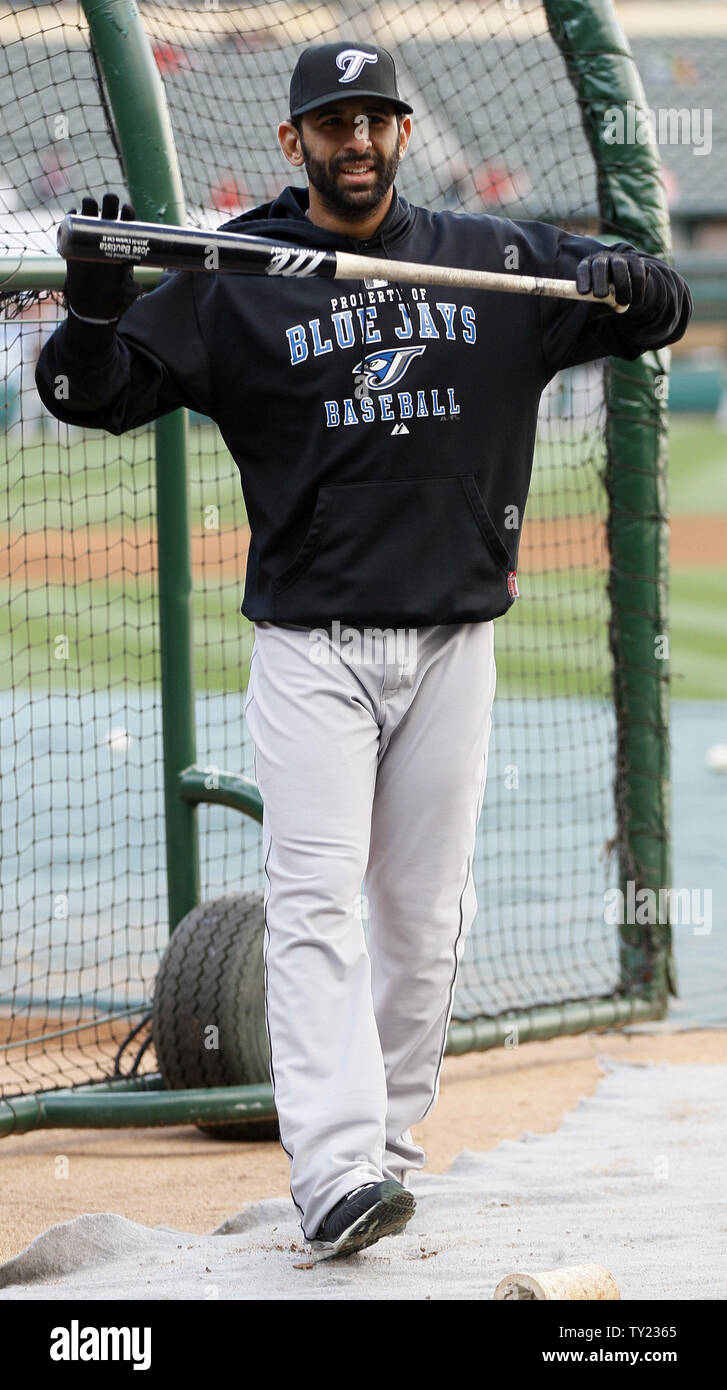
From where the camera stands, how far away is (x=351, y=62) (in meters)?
2.99

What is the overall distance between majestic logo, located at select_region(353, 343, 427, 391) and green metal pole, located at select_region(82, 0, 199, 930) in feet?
4.51

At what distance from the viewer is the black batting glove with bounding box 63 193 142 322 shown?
2.73m

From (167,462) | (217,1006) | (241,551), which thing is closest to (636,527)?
(167,462)

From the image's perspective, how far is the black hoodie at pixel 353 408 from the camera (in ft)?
9.93

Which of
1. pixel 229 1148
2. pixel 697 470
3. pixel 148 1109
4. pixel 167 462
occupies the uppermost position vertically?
pixel 697 470

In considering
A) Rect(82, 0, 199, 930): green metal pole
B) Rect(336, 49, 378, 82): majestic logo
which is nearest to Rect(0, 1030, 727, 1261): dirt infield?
Rect(82, 0, 199, 930): green metal pole

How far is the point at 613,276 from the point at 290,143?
0.67 meters

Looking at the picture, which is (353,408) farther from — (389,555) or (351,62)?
(351,62)

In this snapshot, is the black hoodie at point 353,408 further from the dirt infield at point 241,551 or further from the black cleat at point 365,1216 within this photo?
the dirt infield at point 241,551

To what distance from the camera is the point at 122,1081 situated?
14.7 feet

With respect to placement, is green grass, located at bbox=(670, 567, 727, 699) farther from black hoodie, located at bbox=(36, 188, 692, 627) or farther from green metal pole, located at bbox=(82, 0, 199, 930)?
black hoodie, located at bbox=(36, 188, 692, 627)

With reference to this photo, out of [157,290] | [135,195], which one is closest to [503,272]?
[157,290]

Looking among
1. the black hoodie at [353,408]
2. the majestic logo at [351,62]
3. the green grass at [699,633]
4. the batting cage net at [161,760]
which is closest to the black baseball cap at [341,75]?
the majestic logo at [351,62]

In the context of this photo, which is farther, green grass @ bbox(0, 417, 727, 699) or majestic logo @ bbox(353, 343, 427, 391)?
green grass @ bbox(0, 417, 727, 699)
